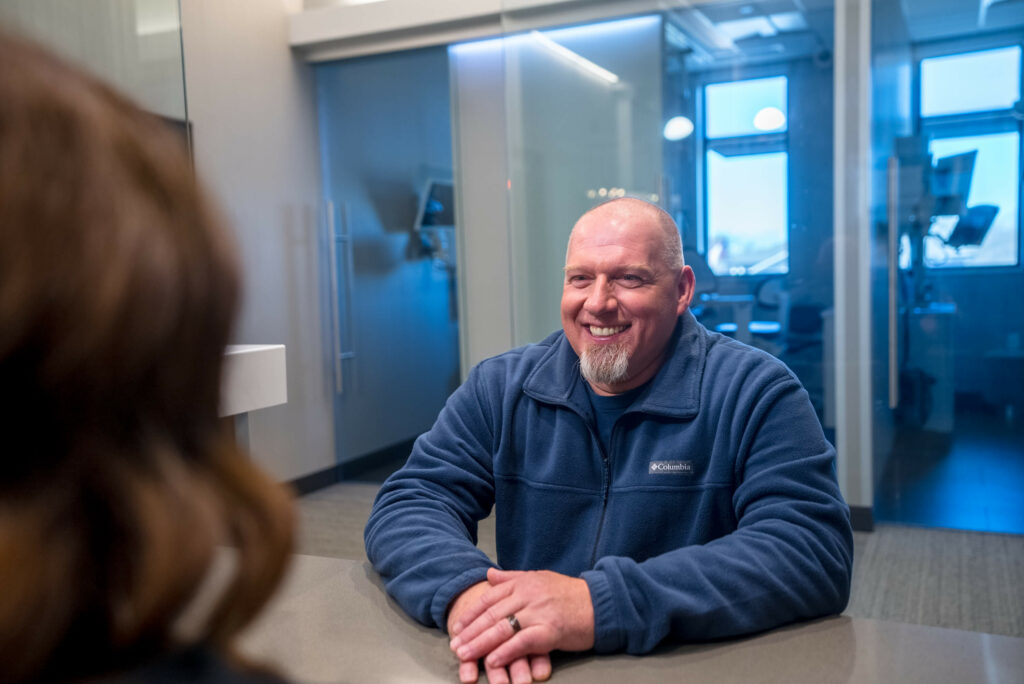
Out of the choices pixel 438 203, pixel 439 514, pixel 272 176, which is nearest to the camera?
pixel 439 514

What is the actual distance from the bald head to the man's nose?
104 millimetres

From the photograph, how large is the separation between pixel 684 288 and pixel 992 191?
237 centimetres

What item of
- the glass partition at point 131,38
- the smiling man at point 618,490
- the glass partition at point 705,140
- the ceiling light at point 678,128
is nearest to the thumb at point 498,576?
the smiling man at point 618,490

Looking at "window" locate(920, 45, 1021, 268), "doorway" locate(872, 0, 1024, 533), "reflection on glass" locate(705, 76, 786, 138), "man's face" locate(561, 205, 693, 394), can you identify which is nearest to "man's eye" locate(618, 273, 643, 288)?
Answer: "man's face" locate(561, 205, 693, 394)

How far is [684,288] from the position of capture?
1715mm

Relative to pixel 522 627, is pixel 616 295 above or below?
above

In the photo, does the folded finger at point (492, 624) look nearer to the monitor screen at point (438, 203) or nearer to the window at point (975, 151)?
the window at point (975, 151)

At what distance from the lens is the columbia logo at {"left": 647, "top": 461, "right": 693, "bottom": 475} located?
4.67 ft

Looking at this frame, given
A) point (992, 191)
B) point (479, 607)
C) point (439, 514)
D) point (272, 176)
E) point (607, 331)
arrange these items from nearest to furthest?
point (479, 607) → point (439, 514) → point (607, 331) → point (992, 191) → point (272, 176)

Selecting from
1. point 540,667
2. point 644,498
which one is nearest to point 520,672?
point 540,667

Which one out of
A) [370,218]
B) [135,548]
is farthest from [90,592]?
[370,218]

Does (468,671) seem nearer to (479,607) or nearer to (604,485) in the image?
(479,607)

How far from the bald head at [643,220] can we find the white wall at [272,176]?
8.75ft

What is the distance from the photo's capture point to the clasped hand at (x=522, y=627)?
0.97 m
